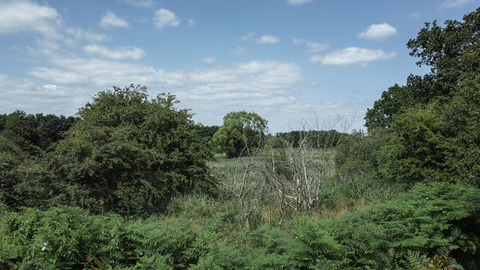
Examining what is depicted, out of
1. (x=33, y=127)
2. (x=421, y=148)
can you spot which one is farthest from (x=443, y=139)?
(x=33, y=127)

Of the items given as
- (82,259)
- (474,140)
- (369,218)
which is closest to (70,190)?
(82,259)

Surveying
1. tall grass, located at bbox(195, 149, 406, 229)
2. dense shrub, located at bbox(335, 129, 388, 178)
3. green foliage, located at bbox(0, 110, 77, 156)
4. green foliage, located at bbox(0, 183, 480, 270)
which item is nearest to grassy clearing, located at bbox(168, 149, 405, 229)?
tall grass, located at bbox(195, 149, 406, 229)

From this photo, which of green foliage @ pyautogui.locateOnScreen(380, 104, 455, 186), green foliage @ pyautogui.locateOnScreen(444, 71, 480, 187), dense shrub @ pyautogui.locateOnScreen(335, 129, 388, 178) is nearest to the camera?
green foliage @ pyautogui.locateOnScreen(444, 71, 480, 187)

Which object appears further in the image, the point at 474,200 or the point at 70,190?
the point at 70,190

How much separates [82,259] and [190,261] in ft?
5.45

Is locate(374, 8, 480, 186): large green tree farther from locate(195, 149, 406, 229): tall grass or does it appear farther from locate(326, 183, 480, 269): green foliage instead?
locate(326, 183, 480, 269): green foliage

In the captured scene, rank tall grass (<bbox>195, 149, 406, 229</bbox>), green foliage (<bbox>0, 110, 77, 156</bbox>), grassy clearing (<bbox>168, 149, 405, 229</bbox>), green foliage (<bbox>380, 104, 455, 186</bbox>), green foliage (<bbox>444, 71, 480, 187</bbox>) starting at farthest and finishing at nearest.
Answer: green foliage (<bbox>0, 110, 77, 156</bbox>) < green foliage (<bbox>380, 104, 455, 186</bbox>) < green foliage (<bbox>444, 71, 480, 187</bbox>) < tall grass (<bbox>195, 149, 406, 229</bbox>) < grassy clearing (<bbox>168, 149, 405, 229</bbox>)

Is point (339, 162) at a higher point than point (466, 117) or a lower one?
lower

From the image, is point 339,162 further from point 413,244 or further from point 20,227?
point 20,227

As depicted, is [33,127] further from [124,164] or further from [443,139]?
[443,139]

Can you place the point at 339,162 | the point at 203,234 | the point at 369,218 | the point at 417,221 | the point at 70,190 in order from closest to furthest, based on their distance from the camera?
the point at 203,234 → the point at 417,221 → the point at 369,218 → the point at 70,190 → the point at 339,162

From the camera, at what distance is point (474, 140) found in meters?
9.27

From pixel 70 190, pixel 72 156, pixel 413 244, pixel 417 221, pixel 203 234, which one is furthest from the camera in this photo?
pixel 72 156

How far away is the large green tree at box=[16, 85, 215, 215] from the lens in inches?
356
